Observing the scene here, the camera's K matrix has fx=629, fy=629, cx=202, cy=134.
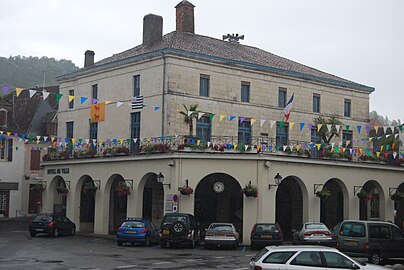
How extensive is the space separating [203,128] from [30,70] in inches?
2712

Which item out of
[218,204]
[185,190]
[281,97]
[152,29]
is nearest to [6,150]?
[152,29]

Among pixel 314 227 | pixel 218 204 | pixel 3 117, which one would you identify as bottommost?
pixel 314 227

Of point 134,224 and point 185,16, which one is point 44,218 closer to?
point 134,224

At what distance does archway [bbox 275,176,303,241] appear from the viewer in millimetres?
40688

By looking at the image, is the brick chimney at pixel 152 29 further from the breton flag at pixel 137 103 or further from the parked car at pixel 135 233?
the parked car at pixel 135 233

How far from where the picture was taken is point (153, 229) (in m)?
32.2

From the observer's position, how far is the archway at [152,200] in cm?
3941

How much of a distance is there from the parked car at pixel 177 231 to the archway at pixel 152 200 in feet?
27.5

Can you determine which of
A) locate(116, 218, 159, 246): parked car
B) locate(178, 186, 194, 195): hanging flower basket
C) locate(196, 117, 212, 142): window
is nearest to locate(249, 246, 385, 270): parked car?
locate(116, 218, 159, 246): parked car

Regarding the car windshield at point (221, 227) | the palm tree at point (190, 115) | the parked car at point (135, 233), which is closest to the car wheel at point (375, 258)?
the car windshield at point (221, 227)

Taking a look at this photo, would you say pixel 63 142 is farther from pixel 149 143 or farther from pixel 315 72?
pixel 315 72

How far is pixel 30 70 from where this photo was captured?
332 feet

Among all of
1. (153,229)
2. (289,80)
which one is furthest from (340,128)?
(153,229)

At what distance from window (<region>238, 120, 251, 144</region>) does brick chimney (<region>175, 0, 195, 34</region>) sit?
325 inches
